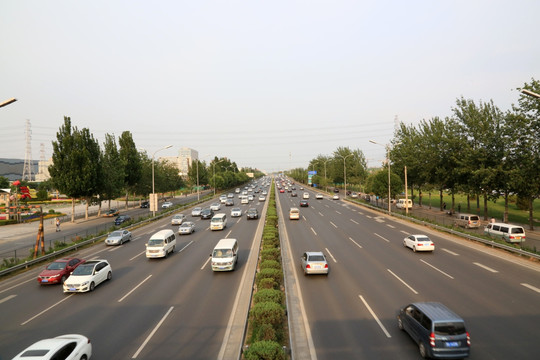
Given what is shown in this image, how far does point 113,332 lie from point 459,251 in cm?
2553

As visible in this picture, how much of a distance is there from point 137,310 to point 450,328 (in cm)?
1334

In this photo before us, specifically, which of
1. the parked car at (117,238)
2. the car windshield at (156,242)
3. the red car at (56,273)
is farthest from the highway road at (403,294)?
the parked car at (117,238)

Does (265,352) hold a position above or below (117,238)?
above

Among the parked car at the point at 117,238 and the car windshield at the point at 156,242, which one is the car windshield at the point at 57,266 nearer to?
the car windshield at the point at 156,242

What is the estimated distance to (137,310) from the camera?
14.8m

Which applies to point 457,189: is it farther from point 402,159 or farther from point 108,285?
point 108,285

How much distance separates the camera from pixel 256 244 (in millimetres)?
28953

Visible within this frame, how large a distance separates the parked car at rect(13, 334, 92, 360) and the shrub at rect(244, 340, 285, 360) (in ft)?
18.0

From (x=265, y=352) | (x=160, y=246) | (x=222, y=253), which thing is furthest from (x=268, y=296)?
(x=160, y=246)

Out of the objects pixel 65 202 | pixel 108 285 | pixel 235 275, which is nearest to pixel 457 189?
pixel 235 275

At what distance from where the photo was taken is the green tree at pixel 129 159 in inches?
2675

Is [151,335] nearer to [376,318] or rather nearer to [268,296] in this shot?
[268,296]

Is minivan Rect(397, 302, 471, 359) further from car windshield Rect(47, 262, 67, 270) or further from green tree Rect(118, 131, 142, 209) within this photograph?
green tree Rect(118, 131, 142, 209)

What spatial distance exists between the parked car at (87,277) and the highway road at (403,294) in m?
11.7
